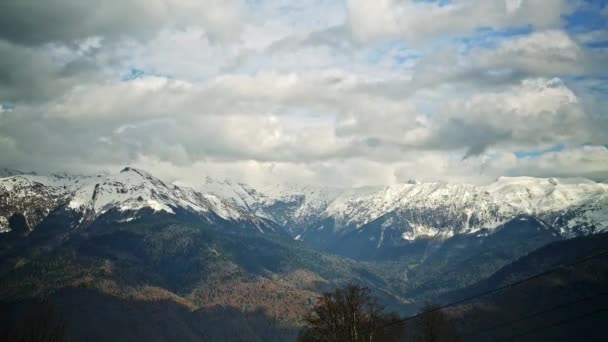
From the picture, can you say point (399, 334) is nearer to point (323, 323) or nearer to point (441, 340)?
point (441, 340)

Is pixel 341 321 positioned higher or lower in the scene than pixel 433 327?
higher

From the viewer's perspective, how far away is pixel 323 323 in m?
77.1

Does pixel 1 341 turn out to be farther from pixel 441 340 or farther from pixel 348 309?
pixel 441 340

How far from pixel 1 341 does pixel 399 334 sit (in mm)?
74225

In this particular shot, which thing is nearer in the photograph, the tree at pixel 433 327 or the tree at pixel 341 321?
the tree at pixel 341 321

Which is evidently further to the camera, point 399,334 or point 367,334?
point 399,334

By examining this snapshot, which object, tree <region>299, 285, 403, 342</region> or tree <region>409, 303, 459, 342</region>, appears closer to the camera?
tree <region>299, 285, 403, 342</region>

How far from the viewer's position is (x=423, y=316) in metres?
107

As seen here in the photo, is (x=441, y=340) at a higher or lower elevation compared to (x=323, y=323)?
lower

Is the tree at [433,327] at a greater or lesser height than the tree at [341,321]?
lesser

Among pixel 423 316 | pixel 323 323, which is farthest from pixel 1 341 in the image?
pixel 423 316

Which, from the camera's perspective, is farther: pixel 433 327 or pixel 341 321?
pixel 433 327

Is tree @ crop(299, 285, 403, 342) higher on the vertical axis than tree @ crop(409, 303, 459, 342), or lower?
higher

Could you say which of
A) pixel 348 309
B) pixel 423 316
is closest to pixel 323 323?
pixel 348 309
